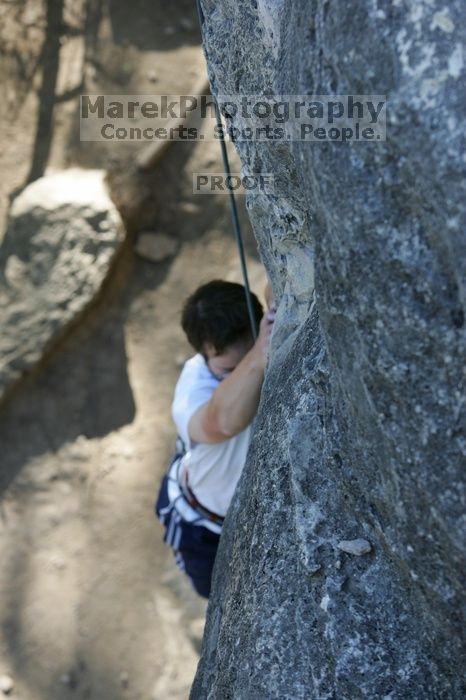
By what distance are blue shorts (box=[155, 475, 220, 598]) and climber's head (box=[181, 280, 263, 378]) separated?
32cm

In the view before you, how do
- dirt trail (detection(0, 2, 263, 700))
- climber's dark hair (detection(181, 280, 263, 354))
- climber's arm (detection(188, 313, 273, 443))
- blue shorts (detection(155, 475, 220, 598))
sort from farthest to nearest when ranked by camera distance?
dirt trail (detection(0, 2, 263, 700)), blue shorts (detection(155, 475, 220, 598)), climber's dark hair (detection(181, 280, 263, 354)), climber's arm (detection(188, 313, 273, 443))

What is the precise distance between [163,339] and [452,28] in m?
2.40

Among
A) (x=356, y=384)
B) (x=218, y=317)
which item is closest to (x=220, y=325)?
(x=218, y=317)

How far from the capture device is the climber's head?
1.58 meters

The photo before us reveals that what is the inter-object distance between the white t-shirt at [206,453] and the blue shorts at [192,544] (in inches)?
2.7

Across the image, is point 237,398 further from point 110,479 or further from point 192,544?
point 110,479

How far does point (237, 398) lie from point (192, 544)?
417 millimetres

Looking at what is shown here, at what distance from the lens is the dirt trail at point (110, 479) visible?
9.34ft

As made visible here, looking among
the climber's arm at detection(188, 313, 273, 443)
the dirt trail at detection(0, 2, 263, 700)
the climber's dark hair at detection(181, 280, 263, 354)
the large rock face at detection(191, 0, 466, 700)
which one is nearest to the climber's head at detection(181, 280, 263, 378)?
the climber's dark hair at detection(181, 280, 263, 354)

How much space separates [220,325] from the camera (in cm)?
158

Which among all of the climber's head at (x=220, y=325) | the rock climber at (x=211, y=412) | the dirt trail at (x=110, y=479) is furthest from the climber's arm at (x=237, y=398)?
the dirt trail at (x=110, y=479)

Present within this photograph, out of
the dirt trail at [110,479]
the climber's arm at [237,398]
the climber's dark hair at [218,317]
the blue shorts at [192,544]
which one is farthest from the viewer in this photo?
the dirt trail at [110,479]

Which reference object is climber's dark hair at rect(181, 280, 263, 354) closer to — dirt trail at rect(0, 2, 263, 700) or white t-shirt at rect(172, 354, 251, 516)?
white t-shirt at rect(172, 354, 251, 516)

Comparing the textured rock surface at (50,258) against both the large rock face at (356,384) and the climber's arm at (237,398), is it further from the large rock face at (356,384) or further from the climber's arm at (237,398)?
the large rock face at (356,384)
